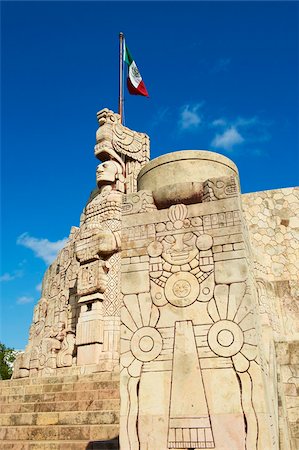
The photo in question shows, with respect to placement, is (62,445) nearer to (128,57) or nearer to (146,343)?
(146,343)

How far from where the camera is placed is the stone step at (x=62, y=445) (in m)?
5.61

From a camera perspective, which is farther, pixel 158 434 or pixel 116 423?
pixel 116 423

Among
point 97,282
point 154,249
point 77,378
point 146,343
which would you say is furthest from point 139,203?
point 97,282

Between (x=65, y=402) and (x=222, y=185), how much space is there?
17.0 feet

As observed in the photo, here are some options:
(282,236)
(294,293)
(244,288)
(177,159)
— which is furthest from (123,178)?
(244,288)

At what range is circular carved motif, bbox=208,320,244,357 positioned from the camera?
4270 millimetres

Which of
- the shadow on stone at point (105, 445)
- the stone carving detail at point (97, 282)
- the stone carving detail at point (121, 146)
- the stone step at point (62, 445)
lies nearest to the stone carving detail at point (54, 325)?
the stone carving detail at point (97, 282)

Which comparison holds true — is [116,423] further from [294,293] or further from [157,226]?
[294,293]

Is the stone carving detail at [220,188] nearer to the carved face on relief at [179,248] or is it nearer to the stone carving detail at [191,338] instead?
the stone carving detail at [191,338]

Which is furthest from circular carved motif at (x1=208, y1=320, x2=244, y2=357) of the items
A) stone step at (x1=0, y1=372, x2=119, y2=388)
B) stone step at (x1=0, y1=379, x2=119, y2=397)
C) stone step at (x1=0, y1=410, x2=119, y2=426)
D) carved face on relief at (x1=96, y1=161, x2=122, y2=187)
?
carved face on relief at (x1=96, y1=161, x2=122, y2=187)

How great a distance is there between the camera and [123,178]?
14914 millimetres

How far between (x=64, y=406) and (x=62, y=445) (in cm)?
132

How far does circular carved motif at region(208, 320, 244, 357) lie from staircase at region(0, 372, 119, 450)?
7.90ft

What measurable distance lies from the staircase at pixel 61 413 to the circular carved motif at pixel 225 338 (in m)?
2.41
